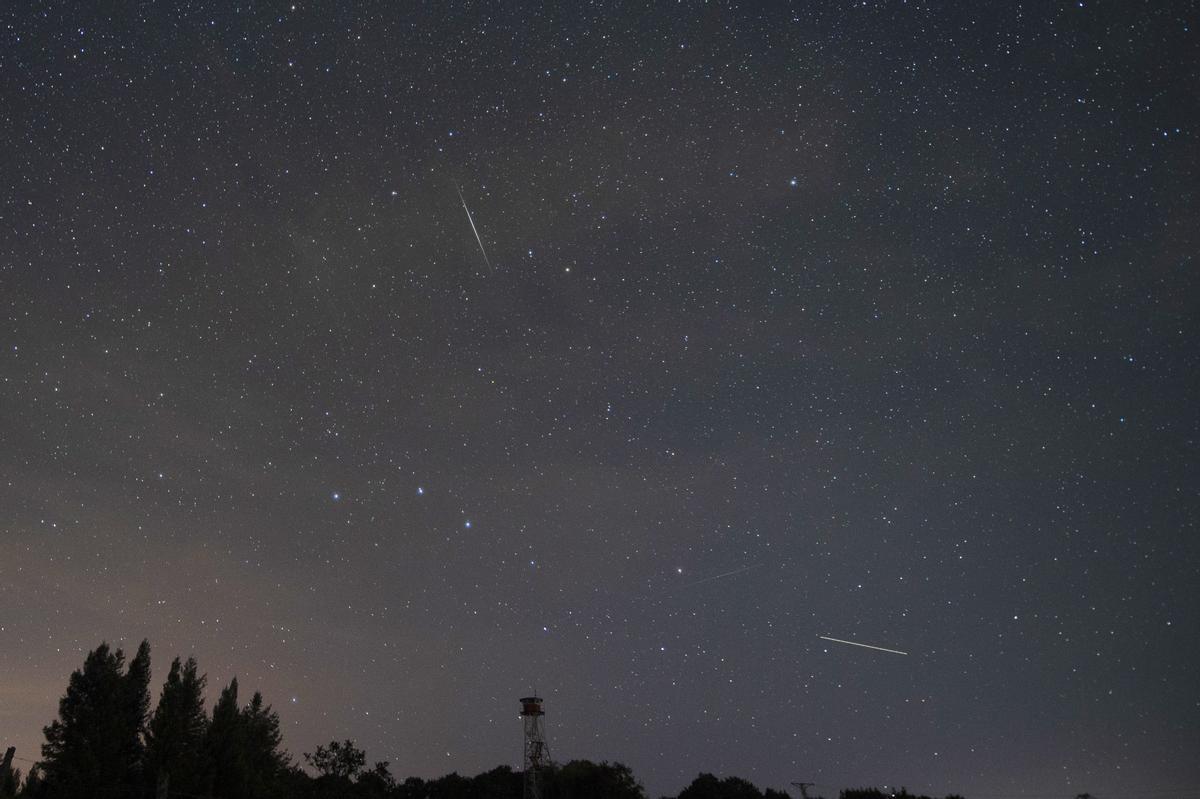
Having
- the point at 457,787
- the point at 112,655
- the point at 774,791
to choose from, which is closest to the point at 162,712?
the point at 112,655

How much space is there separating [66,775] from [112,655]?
5.42m

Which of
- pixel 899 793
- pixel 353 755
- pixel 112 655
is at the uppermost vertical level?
pixel 112 655

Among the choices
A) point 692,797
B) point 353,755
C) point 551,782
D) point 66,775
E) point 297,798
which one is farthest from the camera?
point 692,797

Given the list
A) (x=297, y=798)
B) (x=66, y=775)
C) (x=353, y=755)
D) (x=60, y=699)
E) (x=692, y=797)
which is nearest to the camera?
(x=66, y=775)

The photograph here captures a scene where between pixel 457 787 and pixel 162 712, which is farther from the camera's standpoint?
pixel 457 787

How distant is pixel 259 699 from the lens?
4475cm

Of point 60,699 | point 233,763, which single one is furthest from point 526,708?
point 60,699

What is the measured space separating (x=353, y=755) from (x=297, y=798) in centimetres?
1099

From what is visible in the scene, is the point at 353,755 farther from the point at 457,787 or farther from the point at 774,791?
the point at 774,791

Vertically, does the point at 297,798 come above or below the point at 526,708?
below

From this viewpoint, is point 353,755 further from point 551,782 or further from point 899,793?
point 899,793

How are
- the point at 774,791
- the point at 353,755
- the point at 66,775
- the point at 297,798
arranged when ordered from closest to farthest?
the point at 66,775 → the point at 297,798 → the point at 353,755 → the point at 774,791

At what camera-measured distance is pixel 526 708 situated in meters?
62.7

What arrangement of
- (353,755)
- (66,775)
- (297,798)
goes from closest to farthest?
1. (66,775)
2. (297,798)
3. (353,755)
